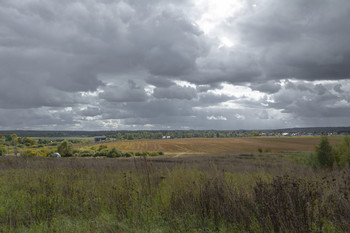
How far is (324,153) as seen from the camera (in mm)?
38406

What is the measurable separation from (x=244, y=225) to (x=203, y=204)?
47.0 inches

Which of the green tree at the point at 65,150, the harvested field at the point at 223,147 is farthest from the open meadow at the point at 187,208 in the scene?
the harvested field at the point at 223,147

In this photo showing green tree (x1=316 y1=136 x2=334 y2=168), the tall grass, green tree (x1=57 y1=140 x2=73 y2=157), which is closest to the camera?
the tall grass

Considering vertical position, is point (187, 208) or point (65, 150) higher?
point (187, 208)

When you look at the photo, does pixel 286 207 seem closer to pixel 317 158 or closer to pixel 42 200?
pixel 42 200

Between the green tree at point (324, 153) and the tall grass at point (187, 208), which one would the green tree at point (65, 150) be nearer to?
the green tree at point (324, 153)

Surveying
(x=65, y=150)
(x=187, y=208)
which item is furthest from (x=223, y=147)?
(x=187, y=208)

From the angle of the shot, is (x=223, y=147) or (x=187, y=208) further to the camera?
(x=223, y=147)

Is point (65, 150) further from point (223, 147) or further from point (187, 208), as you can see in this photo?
point (187, 208)

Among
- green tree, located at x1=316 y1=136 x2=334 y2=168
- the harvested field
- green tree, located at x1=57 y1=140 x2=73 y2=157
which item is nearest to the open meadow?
green tree, located at x1=316 y1=136 x2=334 y2=168

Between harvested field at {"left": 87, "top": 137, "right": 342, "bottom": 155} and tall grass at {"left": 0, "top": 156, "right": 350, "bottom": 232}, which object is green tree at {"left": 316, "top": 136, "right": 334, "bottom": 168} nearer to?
tall grass at {"left": 0, "top": 156, "right": 350, "bottom": 232}

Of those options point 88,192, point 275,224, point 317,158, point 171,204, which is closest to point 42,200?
point 88,192

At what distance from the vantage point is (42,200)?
288 inches

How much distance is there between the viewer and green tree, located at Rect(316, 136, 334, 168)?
3797 cm
